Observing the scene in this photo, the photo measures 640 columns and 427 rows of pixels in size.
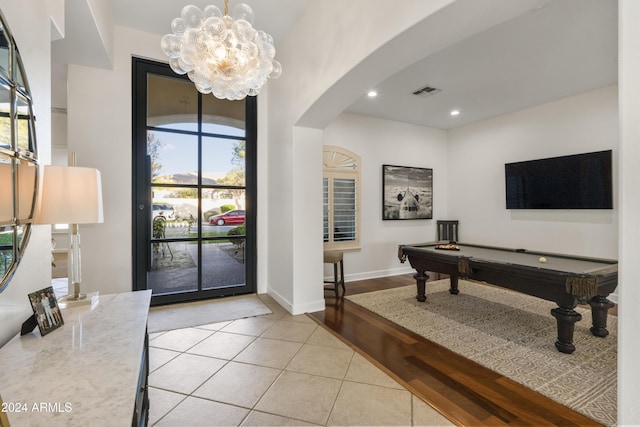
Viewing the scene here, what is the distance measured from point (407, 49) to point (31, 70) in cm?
217

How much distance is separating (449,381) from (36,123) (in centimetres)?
297

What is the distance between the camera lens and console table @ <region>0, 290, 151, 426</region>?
2.49 ft

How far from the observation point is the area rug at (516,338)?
198 cm

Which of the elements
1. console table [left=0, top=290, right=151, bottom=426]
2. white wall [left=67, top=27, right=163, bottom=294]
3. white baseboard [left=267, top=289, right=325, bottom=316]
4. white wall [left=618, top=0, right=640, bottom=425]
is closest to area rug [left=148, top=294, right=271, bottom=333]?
white baseboard [left=267, top=289, right=325, bottom=316]

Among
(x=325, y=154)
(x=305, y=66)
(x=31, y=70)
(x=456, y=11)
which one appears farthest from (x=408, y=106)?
(x=31, y=70)

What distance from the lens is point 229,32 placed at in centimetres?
189

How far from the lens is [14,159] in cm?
119

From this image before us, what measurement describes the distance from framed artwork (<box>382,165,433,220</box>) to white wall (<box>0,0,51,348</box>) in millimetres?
4640

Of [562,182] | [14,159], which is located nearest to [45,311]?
[14,159]

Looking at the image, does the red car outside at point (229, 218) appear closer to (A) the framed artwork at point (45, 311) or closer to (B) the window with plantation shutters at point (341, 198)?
(B) the window with plantation shutters at point (341, 198)

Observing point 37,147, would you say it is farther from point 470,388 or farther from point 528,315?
point 528,315

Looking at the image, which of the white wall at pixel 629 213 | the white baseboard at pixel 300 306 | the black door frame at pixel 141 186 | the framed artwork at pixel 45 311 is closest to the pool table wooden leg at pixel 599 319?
the white wall at pixel 629 213

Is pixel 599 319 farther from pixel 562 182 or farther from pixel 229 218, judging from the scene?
pixel 229 218

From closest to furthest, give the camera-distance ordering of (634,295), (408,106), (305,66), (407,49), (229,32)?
(634,295) → (229,32) → (407,49) → (305,66) → (408,106)
